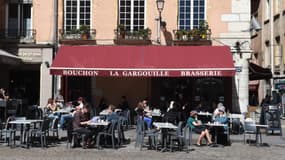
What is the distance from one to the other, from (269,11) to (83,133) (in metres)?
26.2

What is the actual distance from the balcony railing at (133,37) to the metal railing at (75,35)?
106cm

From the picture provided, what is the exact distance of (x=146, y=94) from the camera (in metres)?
23.2

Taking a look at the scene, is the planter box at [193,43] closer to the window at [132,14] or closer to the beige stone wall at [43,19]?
the window at [132,14]

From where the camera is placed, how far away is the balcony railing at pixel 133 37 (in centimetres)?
2247

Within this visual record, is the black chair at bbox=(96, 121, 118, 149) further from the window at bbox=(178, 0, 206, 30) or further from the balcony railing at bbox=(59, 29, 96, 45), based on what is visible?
the window at bbox=(178, 0, 206, 30)

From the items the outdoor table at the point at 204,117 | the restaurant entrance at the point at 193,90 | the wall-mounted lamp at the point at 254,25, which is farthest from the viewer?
the restaurant entrance at the point at 193,90

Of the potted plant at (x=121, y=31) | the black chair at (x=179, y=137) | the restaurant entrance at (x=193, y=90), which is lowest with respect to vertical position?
the black chair at (x=179, y=137)

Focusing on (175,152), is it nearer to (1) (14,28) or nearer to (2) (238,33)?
(2) (238,33)

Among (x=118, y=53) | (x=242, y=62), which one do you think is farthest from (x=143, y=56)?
(x=242, y=62)

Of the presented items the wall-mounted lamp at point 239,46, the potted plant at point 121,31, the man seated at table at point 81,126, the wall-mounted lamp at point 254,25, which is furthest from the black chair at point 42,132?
the wall-mounted lamp at point 254,25

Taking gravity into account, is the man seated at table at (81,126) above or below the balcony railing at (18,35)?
below

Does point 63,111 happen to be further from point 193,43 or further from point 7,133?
point 193,43

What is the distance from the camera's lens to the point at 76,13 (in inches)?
911

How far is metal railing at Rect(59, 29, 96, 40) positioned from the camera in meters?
22.6
